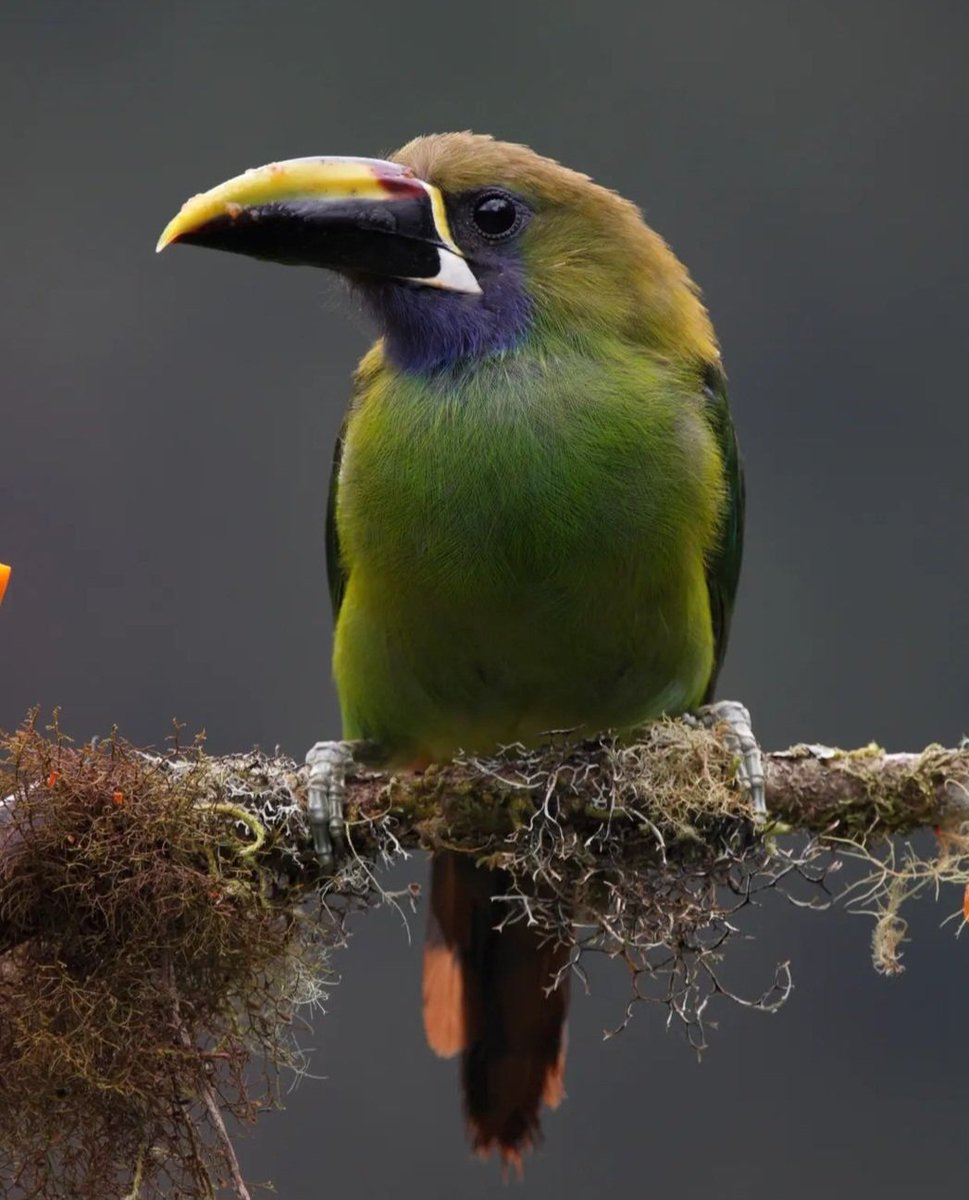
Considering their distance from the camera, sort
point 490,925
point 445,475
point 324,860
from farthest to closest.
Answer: point 490,925
point 445,475
point 324,860

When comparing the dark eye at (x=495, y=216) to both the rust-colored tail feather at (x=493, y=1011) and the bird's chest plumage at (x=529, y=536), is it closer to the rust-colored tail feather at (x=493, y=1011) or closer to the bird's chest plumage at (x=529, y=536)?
the bird's chest plumage at (x=529, y=536)

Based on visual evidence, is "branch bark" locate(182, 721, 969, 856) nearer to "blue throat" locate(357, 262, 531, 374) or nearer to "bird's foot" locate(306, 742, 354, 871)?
"bird's foot" locate(306, 742, 354, 871)

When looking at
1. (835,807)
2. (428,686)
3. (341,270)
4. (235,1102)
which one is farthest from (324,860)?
(341,270)

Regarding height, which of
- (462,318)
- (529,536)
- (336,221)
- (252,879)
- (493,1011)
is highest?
(336,221)

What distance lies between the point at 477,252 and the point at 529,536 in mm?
486

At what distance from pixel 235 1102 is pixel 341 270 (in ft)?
4.26

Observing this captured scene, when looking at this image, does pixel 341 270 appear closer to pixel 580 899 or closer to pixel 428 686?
pixel 428 686

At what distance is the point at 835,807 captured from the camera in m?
2.53

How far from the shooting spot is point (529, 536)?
2699 mm

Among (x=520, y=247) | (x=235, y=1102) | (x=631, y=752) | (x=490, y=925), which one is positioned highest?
(x=520, y=247)

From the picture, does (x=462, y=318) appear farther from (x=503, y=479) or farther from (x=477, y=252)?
(x=503, y=479)

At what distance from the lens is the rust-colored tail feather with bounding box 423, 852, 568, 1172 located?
2986 mm

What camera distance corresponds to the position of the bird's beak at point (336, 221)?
8.60ft

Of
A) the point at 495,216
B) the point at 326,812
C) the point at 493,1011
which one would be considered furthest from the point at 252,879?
the point at 495,216
